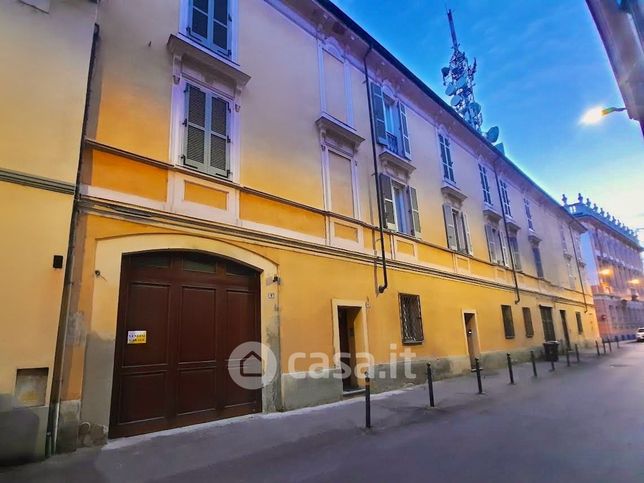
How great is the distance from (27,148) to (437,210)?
12.2m

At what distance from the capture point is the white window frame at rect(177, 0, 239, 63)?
7824 mm

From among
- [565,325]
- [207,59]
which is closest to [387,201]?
[207,59]

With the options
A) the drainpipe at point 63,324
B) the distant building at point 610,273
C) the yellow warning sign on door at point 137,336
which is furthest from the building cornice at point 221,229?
the distant building at point 610,273

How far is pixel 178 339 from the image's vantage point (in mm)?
6723

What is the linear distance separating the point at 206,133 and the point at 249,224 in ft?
6.50

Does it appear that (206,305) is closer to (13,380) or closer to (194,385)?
(194,385)

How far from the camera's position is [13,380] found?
15.3 ft

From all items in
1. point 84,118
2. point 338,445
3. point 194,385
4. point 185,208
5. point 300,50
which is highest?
point 300,50

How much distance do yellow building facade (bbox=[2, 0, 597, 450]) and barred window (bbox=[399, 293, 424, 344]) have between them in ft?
0.19

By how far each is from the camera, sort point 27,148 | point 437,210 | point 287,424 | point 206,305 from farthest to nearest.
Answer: point 437,210
point 206,305
point 287,424
point 27,148

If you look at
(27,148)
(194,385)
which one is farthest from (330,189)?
(27,148)

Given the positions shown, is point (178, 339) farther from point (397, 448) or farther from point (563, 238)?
point (563, 238)

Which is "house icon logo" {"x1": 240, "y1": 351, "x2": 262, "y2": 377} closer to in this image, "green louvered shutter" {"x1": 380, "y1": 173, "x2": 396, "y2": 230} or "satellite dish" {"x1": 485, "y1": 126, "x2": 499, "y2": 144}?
"green louvered shutter" {"x1": 380, "y1": 173, "x2": 396, "y2": 230}

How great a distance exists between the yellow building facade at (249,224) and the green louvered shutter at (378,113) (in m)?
0.07
